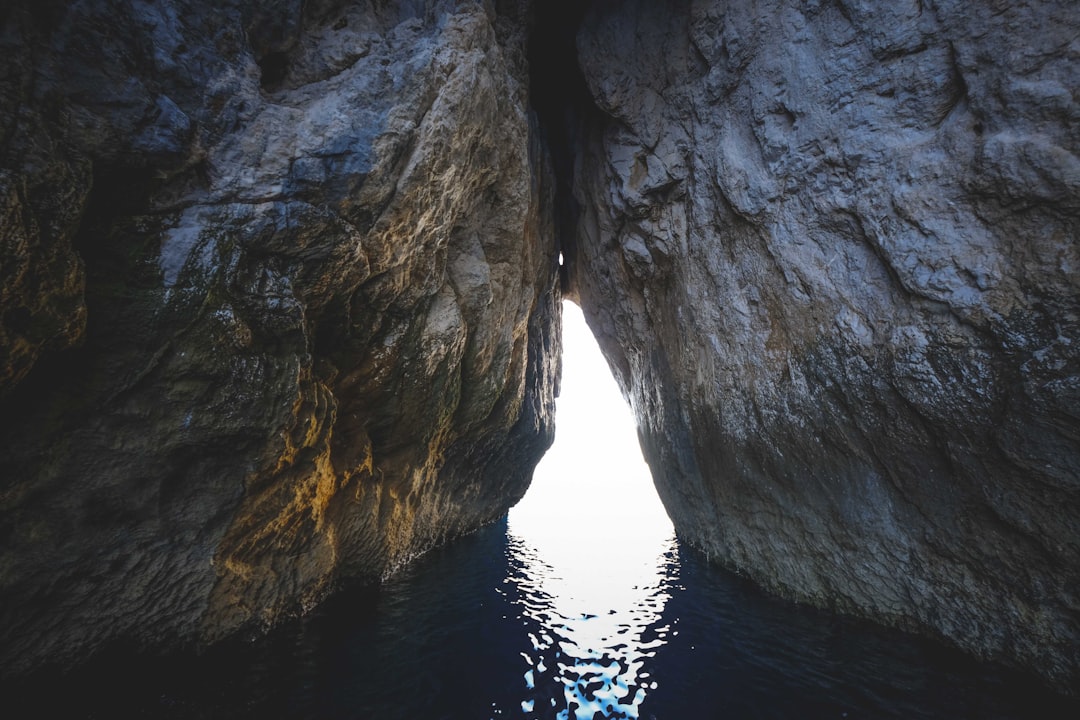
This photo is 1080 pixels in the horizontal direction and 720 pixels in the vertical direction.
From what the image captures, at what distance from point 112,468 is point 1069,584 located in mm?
12149

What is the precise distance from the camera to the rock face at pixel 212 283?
5.02 m

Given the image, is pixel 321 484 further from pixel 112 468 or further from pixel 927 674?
pixel 927 674

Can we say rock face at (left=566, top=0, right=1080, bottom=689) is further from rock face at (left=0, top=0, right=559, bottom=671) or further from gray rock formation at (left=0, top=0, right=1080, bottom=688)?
rock face at (left=0, top=0, right=559, bottom=671)

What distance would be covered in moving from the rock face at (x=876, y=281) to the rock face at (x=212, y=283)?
14.8 feet

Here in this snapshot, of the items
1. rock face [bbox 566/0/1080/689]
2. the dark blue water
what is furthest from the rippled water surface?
rock face [bbox 566/0/1080/689]

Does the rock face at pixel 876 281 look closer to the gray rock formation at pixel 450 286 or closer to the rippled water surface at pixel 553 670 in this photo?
the gray rock formation at pixel 450 286

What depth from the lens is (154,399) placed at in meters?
5.91

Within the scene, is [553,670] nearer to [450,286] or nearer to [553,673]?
[553,673]

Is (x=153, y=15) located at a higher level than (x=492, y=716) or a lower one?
higher

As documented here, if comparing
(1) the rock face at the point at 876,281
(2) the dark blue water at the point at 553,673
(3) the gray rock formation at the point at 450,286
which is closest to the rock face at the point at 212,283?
(3) the gray rock formation at the point at 450,286

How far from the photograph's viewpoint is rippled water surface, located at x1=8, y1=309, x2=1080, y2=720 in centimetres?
579

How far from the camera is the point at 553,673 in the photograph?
7.00m

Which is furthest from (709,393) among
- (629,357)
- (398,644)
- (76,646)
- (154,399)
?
(76,646)

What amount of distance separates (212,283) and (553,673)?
7.28 meters
